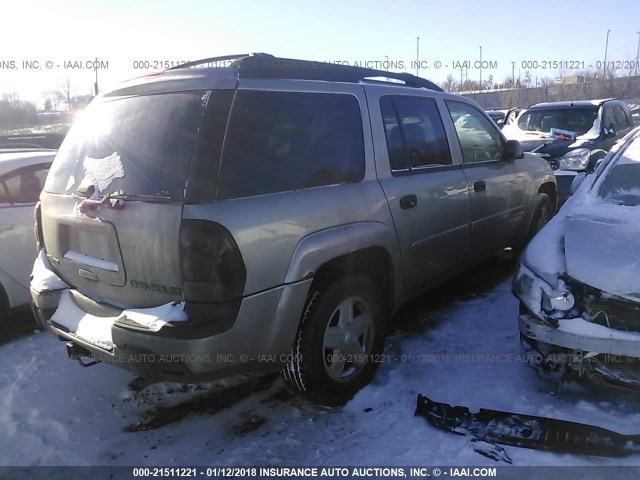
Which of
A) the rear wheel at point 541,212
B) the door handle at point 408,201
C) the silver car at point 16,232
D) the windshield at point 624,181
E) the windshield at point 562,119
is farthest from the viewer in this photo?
the windshield at point 562,119

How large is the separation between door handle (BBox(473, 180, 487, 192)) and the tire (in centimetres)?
151

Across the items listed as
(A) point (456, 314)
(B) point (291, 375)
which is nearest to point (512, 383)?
(A) point (456, 314)

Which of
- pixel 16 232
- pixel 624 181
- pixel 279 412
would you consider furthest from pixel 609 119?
pixel 16 232

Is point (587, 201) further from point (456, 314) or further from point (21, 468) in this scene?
point (21, 468)

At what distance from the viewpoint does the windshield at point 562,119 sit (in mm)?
9438

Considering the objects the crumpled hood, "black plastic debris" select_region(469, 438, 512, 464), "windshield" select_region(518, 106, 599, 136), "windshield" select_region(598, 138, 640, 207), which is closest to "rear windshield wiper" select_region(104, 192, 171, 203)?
"black plastic debris" select_region(469, 438, 512, 464)

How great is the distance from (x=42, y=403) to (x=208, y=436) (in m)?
1.20


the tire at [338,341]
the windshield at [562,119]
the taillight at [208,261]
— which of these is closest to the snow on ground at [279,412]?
the tire at [338,341]

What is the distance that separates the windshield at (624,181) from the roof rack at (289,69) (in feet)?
6.09

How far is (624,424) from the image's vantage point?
282 cm

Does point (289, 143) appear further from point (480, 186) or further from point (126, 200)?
point (480, 186)

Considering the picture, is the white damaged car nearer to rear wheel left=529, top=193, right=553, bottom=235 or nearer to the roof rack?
the roof rack

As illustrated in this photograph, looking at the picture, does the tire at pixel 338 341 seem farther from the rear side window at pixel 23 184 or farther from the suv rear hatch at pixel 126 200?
the rear side window at pixel 23 184

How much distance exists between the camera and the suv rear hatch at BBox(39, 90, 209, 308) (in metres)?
2.49
